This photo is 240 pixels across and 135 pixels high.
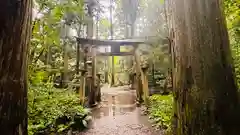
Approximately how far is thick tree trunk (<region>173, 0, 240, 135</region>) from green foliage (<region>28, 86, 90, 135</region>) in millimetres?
3624

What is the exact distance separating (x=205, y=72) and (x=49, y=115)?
4.86 meters

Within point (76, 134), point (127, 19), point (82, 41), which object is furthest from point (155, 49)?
point (127, 19)

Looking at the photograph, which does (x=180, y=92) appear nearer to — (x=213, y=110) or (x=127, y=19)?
(x=213, y=110)

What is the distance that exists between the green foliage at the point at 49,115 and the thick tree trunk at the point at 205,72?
362cm

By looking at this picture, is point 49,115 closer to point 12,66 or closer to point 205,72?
point 12,66

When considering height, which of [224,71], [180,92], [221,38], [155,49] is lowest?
[180,92]

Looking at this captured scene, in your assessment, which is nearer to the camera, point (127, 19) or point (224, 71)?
point (224, 71)

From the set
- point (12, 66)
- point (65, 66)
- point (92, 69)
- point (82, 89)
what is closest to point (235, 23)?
point (12, 66)

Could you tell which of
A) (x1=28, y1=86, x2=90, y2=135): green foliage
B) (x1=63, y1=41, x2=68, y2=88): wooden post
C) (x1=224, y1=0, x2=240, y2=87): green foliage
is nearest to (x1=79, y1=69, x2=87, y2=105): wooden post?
(x1=28, y1=86, x2=90, y2=135): green foliage

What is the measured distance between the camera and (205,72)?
204 centimetres

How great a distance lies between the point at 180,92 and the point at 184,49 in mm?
478

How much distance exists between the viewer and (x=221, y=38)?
2.11 m

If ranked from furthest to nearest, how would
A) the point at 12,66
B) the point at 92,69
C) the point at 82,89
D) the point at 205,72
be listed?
the point at 92,69
the point at 82,89
the point at 205,72
the point at 12,66

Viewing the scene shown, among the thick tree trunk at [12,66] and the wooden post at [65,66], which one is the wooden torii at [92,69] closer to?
the wooden post at [65,66]
